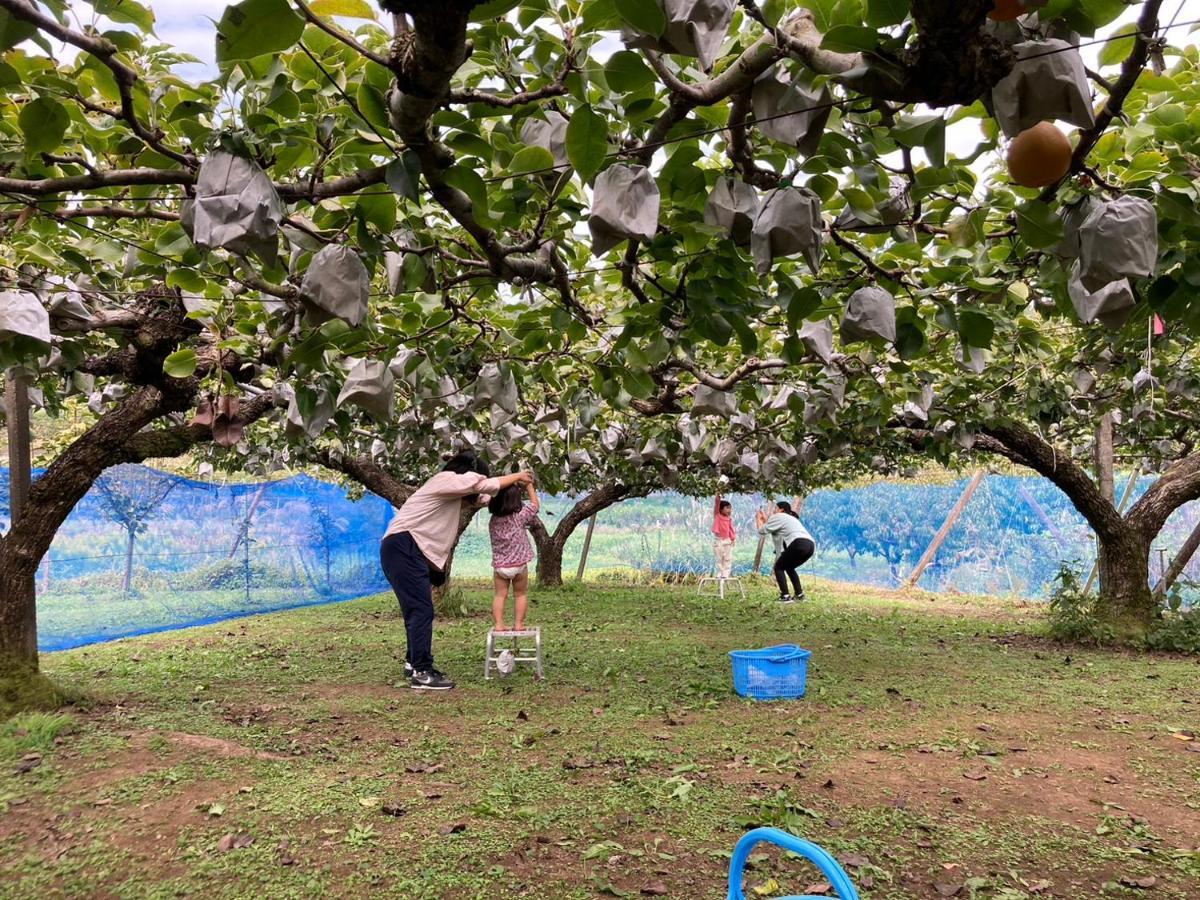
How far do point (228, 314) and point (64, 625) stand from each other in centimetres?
625

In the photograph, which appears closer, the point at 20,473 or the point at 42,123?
the point at 42,123

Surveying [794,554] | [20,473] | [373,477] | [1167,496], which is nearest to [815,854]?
[20,473]

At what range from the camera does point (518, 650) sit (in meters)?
6.13

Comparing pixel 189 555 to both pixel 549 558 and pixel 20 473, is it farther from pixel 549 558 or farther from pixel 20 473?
pixel 549 558

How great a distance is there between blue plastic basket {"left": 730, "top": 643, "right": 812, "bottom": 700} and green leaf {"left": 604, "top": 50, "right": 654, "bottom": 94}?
13.1 feet

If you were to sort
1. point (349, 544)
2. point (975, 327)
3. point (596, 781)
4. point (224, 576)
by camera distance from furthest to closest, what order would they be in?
1. point (349, 544)
2. point (224, 576)
3. point (596, 781)
4. point (975, 327)

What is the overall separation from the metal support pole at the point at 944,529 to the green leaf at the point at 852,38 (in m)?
12.6

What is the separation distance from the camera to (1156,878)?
2371 mm

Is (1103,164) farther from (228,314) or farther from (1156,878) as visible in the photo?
(228,314)

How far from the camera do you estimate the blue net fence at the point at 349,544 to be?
8320 mm

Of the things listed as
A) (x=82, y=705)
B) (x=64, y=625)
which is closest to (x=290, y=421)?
(x=82, y=705)

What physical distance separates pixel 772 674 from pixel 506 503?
7.55 ft

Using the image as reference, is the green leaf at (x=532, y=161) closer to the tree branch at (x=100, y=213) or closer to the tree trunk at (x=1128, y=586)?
the tree branch at (x=100, y=213)

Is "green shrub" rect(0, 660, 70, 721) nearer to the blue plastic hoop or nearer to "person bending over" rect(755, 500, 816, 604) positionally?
the blue plastic hoop
